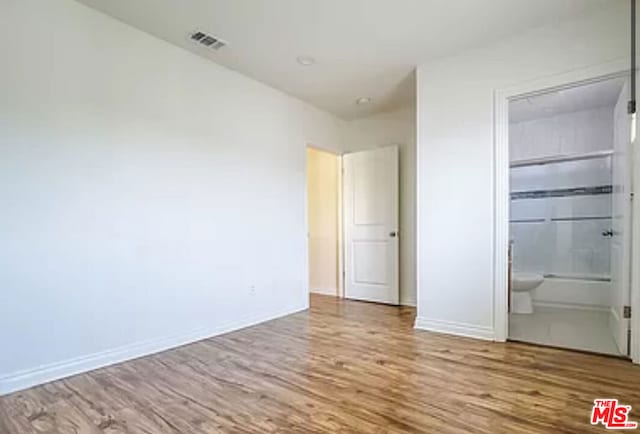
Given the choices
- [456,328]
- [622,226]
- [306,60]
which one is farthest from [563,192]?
[306,60]

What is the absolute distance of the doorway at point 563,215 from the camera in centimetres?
387

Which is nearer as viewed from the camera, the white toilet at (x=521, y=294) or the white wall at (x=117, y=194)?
the white wall at (x=117, y=194)

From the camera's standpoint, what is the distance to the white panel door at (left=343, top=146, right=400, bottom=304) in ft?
16.2

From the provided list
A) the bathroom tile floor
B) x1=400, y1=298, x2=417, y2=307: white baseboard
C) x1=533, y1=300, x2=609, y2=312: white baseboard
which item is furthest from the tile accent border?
x1=400, y1=298, x2=417, y2=307: white baseboard

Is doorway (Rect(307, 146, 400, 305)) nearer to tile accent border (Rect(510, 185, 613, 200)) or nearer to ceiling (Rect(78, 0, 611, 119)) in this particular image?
ceiling (Rect(78, 0, 611, 119))

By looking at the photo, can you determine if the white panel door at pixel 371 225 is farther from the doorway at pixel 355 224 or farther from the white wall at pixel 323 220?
the white wall at pixel 323 220

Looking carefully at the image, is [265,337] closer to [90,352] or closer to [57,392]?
[90,352]

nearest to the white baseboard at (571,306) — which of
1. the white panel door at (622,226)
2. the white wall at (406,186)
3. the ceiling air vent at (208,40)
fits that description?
the white panel door at (622,226)

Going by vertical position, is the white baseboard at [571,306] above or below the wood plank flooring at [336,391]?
below

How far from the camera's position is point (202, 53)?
3389mm

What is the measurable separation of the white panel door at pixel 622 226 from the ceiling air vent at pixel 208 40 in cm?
330

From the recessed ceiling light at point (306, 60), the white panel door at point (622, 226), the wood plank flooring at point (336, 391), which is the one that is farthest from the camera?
the recessed ceiling light at point (306, 60)

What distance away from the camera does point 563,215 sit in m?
5.14

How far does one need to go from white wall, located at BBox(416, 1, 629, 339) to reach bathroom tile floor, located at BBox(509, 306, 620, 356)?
0.51 m
